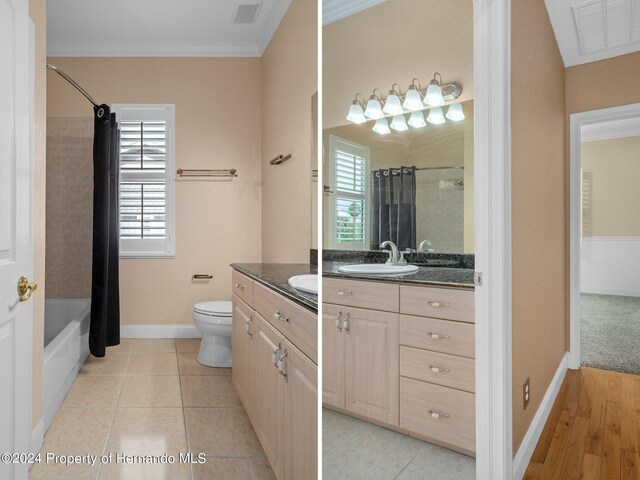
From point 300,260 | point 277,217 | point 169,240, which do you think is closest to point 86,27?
point 169,240

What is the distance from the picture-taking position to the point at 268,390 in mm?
1384

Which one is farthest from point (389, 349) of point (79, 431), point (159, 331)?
point (159, 331)

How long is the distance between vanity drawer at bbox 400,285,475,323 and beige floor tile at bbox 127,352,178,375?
1952 millimetres

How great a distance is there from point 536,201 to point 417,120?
125 cm

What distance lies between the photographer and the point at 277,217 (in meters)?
2.87

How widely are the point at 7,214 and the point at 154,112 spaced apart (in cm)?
222

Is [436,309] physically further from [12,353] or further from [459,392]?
[12,353]

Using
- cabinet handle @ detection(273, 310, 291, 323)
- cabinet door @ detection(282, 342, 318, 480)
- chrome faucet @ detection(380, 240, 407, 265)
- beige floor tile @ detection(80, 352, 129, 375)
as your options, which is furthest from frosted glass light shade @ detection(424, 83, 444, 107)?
beige floor tile @ detection(80, 352, 129, 375)

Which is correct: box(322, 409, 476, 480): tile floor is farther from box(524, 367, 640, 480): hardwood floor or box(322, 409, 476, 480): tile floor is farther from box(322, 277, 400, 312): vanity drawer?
box(524, 367, 640, 480): hardwood floor

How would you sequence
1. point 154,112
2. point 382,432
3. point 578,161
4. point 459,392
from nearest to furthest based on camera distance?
point 382,432
point 459,392
point 578,161
point 154,112

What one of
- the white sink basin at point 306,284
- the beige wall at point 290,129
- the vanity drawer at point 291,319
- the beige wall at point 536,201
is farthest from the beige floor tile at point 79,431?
the beige wall at point 536,201

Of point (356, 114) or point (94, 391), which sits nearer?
point (356, 114)

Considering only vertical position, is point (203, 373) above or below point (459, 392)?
below

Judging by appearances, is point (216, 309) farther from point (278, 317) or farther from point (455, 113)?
point (455, 113)
